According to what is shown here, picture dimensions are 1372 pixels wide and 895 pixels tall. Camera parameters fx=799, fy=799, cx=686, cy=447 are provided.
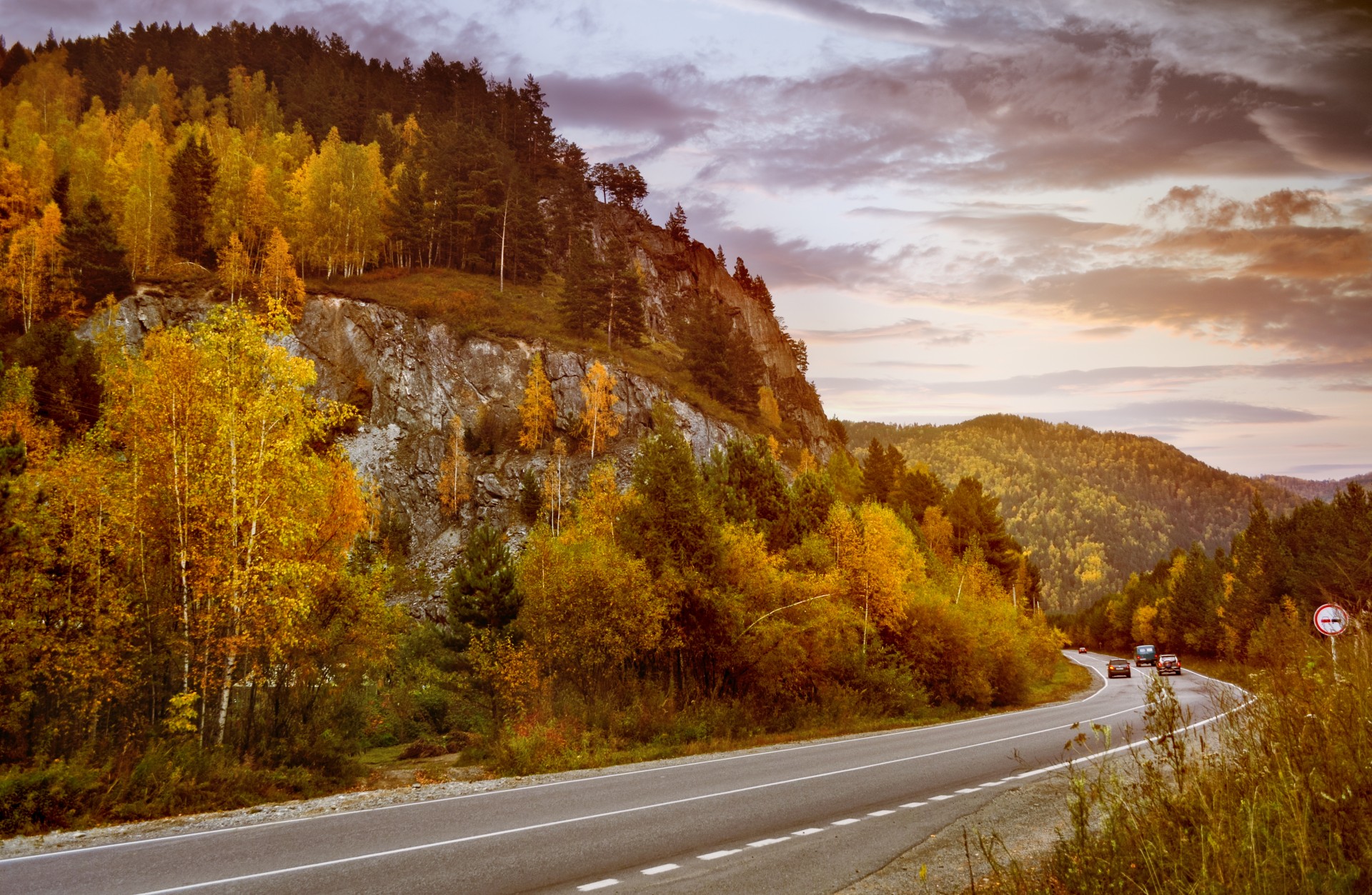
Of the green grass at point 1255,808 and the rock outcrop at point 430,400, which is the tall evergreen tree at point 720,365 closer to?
the rock outcrop at point 430,400

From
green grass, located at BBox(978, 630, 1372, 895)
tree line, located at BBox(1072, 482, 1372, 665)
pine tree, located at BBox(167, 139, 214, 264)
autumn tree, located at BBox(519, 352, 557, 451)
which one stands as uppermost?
pine tree, located at BBox(167, 139, 214, 264)

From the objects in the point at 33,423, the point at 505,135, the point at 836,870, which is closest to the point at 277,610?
the point at 836,870

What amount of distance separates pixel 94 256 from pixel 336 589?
69.3m

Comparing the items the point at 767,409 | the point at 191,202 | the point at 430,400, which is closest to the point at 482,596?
the point at 430,400

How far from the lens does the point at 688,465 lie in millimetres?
27453

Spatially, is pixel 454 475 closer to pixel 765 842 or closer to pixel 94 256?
pixel 94 256

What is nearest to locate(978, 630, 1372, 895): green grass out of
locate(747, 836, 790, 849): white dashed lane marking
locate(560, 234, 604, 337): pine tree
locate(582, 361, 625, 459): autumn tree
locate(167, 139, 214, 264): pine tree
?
locate(747, 836, 790, 849): white dashed lane marking

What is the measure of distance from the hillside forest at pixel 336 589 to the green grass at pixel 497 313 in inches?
274

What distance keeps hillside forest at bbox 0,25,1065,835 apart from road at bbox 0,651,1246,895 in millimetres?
4164

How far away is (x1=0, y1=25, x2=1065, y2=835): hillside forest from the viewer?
14.6 meters

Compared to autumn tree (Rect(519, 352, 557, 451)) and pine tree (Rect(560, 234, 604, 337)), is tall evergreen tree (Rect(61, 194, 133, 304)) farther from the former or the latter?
pine tree (Rect(560, 234, 604, 337))

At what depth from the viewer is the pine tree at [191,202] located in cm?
8450

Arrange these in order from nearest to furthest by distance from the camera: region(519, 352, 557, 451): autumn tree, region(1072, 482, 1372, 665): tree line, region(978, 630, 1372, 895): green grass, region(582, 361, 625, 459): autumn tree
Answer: region(978, 630, 1372, 895): green grass < region(1072, 482, 1372, 665): tree line < region(519, 352, 557, 451): autumn tree < region(582, 361, 625, 459): autumn tree

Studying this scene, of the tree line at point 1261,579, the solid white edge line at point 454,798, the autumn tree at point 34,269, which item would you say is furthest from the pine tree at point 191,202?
the tree line at point 1261,579
